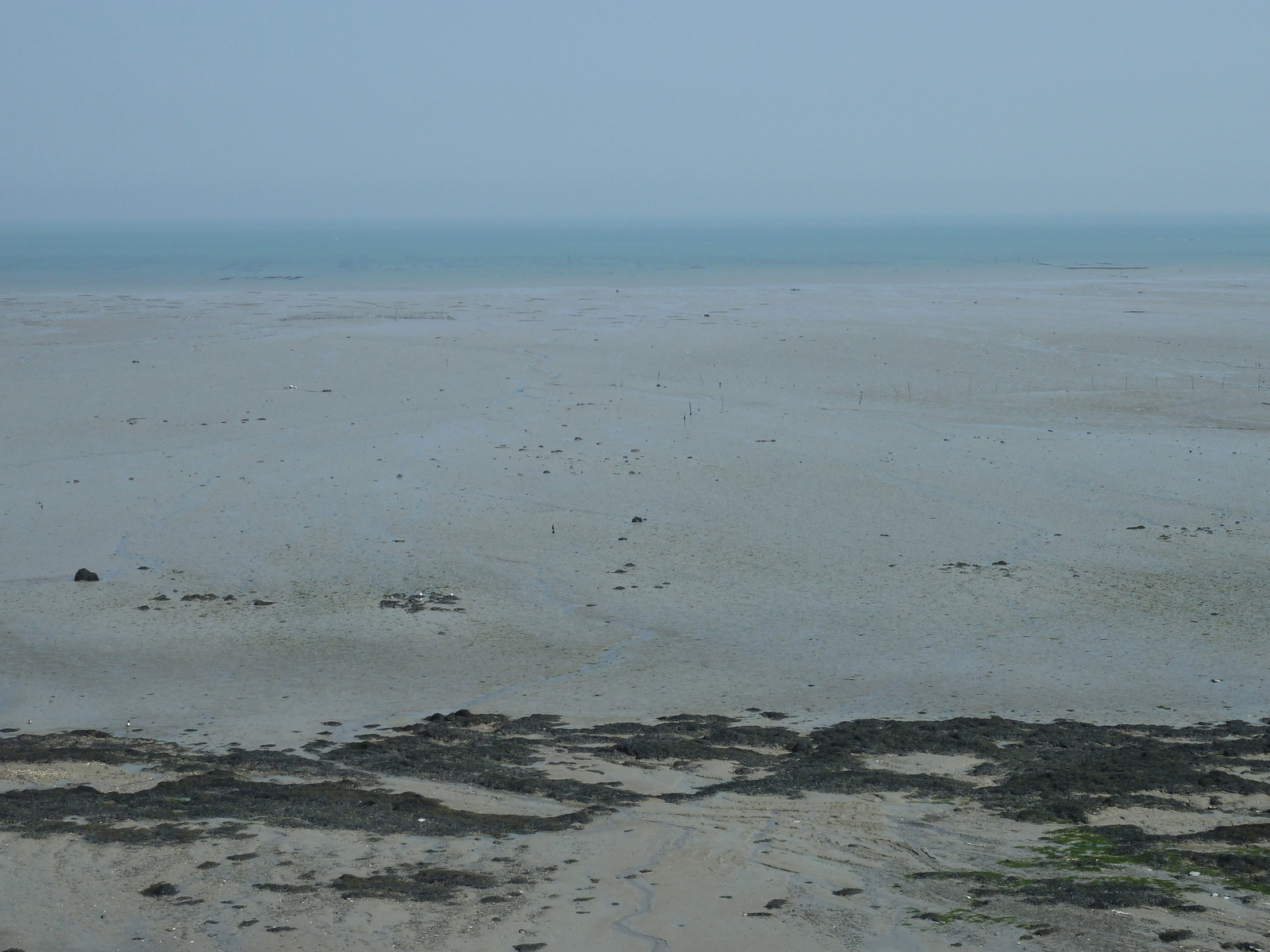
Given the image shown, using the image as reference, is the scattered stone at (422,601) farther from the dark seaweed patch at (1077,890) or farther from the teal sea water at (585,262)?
the teal sea water at (585,262)

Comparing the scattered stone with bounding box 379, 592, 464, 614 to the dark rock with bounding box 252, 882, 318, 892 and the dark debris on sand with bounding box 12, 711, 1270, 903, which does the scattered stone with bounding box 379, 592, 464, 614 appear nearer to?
the dark debris on sand with bounding box 12, 711, 1270, 903

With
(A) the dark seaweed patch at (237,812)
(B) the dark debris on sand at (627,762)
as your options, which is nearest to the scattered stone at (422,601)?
(B) the dark debris on sand at (627,762)

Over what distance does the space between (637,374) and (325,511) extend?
1128 centimetres

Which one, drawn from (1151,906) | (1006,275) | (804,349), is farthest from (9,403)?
(1006,275)

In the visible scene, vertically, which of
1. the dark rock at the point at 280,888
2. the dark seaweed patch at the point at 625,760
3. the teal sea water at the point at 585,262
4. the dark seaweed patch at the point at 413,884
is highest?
the teal sea water at the point at 585,262

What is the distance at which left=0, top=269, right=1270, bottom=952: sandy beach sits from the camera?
227 inches

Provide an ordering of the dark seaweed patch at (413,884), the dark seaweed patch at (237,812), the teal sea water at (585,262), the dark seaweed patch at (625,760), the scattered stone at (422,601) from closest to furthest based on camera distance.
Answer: the dark seaweed patch at (413,884) < the dark seaweed patch at (237,812) < the dark seaweed patch at (625,760) < the scattered stone at (422,601) < the teal sea water at (585,262)

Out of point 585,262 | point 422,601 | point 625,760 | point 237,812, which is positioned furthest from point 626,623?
point 585,262

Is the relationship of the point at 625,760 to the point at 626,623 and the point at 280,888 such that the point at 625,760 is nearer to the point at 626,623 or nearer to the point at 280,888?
the point at 280,888

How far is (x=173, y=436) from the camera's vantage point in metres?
19.1

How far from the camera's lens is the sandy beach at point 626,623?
577 centimetres

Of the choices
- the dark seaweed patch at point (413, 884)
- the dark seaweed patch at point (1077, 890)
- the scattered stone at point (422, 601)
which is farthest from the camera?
the scattered stone at point (422, 601)

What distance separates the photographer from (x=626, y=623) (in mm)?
11258

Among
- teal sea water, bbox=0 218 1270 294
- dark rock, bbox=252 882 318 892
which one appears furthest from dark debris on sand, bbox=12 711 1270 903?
teal sea water, bbox=0 218 1270 294
